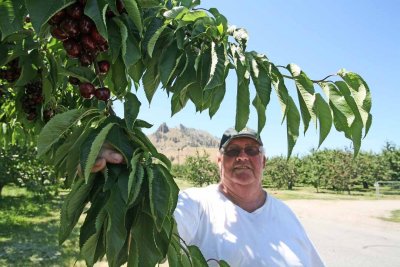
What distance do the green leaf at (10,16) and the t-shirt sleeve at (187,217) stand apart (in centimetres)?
141

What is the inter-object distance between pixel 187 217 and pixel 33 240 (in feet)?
24.9

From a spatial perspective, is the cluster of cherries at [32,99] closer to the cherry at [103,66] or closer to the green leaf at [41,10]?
the cherry at [103,66]

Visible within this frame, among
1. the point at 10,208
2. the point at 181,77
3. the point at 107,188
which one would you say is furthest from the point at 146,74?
the point at 10,208

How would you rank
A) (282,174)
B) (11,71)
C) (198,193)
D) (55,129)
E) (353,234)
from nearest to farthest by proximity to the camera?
1. (55,129)
2. (11,71)
3. (198,193)
4. (353,234)
5. (282,174)

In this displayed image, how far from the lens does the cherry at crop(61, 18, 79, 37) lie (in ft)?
3.54

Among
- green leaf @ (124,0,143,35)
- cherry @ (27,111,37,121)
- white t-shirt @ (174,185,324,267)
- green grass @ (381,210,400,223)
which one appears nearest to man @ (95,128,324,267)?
white t-shirt @ (174,185,324,267)

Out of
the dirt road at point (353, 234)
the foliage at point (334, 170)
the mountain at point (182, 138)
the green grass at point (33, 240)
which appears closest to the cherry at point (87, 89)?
the green grass at point (33, 240)

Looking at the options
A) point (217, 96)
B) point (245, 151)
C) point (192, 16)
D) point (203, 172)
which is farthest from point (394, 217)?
point (203, 172)

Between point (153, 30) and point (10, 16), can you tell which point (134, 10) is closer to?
point (153, 30)

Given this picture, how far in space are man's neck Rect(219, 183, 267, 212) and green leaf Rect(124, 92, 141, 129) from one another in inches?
66.7

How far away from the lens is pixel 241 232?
2.38m

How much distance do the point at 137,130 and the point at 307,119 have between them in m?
0.48

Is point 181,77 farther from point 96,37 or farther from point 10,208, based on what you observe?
point 10,208

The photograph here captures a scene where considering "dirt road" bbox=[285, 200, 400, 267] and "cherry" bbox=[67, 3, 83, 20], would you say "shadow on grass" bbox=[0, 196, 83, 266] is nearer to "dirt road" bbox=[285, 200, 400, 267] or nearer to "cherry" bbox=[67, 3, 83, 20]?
Answer: "dirt road" bbox=[285, 200, 400, 267]
